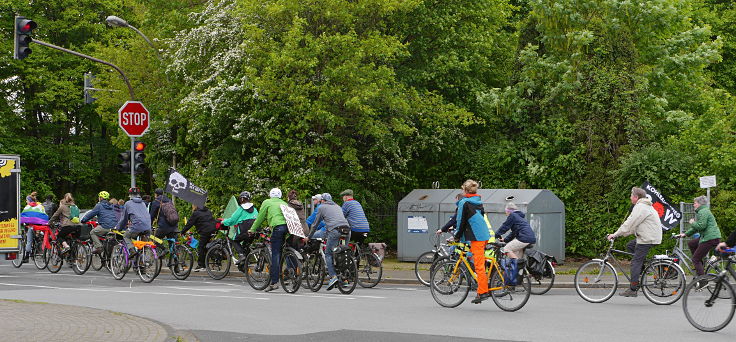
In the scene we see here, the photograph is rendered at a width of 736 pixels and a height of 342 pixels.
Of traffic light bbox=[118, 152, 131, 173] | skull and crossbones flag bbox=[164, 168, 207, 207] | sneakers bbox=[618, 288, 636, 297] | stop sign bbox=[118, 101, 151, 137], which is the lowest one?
sneakers bbox=[618, 288, 636, 297]

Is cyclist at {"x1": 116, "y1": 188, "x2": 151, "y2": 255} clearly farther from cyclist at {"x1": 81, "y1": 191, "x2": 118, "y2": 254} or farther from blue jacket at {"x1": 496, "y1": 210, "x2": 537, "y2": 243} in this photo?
blue jacket at {"x1": 496, "y1": 210, "x2": 537, "y2": 243}

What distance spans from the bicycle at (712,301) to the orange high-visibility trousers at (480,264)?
273cm

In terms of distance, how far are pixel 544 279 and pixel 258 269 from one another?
4.85 meters

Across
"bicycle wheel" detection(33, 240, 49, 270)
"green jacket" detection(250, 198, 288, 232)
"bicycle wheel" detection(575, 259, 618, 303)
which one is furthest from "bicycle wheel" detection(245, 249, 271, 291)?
"bicycle wheel" detection(33, 240, 49, 270)

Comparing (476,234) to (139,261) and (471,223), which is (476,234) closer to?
(471,223)

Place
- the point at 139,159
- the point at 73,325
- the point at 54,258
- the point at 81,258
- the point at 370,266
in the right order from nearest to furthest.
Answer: the point at 73,325, the point at 370,266, the point at 81,258, the point at 54,258, the point at 139,159

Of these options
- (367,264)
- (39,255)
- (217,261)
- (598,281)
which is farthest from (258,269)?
(39,255)

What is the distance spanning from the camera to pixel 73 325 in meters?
10.3

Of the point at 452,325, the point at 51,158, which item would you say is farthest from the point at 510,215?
the point at 51,158

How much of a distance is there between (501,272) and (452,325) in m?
1.77

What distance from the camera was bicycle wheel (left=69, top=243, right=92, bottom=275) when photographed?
2077 centimetres

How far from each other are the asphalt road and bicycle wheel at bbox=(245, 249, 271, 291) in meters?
0.21

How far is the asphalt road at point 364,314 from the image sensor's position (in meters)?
10.1

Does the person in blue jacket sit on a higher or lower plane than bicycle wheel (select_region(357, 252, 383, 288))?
higher
